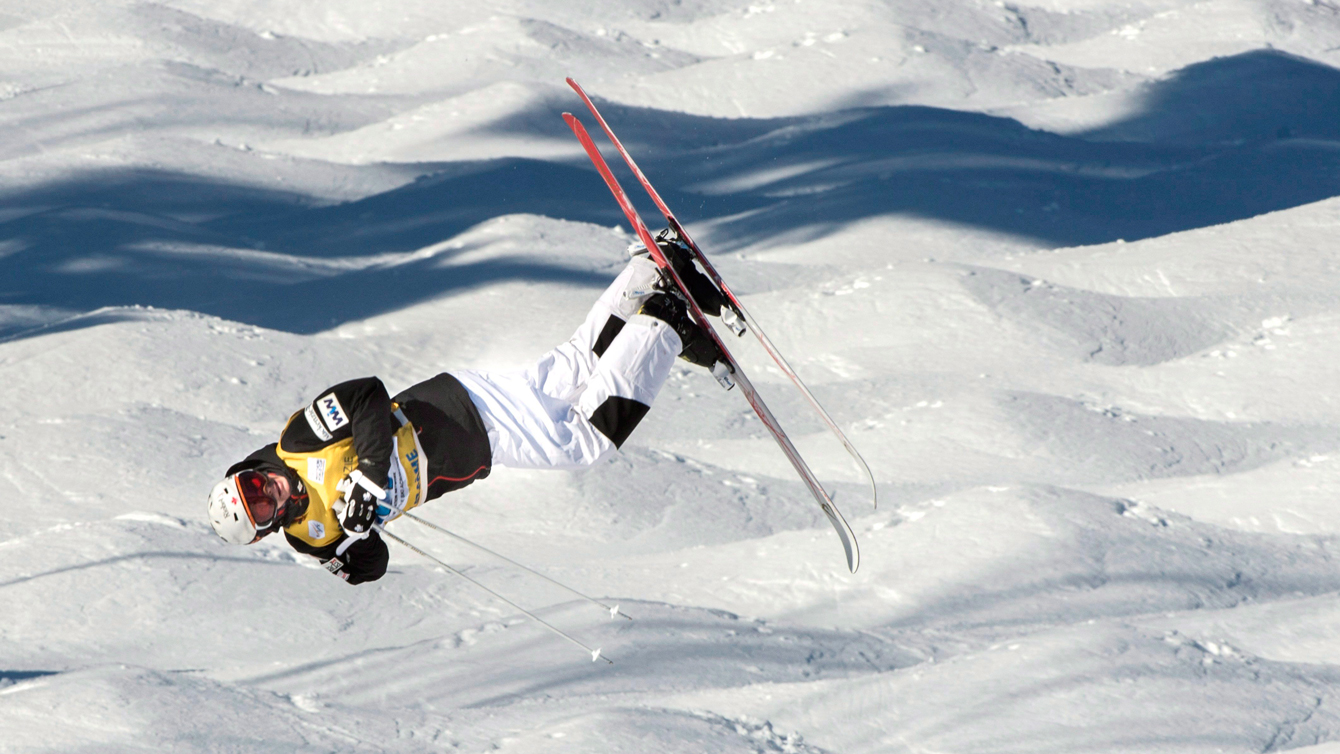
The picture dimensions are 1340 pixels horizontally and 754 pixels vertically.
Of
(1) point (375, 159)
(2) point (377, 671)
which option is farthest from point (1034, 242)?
(2) point (377, 671)

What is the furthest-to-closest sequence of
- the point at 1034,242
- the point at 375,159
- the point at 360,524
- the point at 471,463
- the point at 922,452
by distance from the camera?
the point at 375,159
the point at 1034,242
the point at 922,452
the point at 471,463
the point at 360,524

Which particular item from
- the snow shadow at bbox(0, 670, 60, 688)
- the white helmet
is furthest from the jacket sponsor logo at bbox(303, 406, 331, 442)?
the snow shadow at bbox(0, 670, 60, 688)

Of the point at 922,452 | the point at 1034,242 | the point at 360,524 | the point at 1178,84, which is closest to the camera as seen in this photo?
the point at 360,524

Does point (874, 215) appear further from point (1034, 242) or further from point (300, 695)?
point (300, 695)

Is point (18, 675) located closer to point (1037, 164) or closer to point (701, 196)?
point (701, 196)

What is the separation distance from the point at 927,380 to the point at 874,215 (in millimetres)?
3101

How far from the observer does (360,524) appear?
11.3 feet

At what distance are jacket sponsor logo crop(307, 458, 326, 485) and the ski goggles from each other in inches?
4.6

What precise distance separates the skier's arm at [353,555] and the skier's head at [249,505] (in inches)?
5.8

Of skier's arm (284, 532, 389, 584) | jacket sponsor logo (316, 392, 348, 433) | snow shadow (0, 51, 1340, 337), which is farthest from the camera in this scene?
snow shadow (0, 51, 1340, 337)

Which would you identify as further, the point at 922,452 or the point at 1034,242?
the point at 1034,242

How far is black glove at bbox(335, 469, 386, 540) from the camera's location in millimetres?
3398

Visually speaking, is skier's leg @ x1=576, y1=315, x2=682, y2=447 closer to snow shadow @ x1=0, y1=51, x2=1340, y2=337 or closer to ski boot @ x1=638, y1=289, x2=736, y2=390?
ski boot @ x1=638, y1=289, x2=736, y2=390

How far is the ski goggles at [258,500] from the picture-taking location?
3365 millimetres
